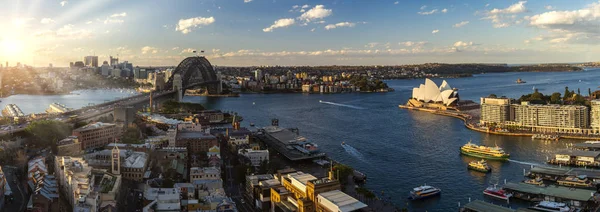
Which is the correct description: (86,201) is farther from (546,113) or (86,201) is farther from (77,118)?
(546,113)

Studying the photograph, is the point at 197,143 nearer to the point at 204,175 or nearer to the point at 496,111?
the point at 204,175

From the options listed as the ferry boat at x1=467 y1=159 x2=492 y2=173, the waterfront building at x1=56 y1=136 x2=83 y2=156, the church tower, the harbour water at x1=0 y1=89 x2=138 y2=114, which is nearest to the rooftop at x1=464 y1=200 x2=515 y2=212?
the ferry boat at x1=467 y1=159 x2=492 y2=173

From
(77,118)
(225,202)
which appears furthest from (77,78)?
(225,202)

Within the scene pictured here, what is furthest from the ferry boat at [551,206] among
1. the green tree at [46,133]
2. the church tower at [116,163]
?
the green tree at [46,133]

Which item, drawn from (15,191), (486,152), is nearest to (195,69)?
(486,152)

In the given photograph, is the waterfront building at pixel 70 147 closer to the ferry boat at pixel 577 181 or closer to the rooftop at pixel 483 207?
the rooftop at pixel 483 207
